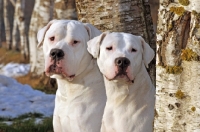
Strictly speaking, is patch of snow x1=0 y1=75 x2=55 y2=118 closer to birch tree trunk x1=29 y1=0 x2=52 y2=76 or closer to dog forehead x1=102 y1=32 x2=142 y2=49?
birch tree trunk x1=29 y1=0 x2=52 y2=76

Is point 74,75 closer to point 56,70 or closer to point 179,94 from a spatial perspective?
point 56,70

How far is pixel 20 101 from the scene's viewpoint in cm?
1130

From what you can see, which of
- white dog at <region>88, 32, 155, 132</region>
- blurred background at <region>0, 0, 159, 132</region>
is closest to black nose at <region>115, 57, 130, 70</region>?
white dog at <region>88, 32, 155, 132</region>

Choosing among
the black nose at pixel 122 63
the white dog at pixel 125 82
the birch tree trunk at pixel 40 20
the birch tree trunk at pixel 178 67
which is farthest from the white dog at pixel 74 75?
the birch tree trunk at pixel 40 20

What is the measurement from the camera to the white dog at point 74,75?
5.76 m

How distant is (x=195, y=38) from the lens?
14.0ft

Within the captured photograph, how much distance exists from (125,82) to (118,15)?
7.85ft

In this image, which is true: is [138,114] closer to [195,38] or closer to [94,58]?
[94,58]

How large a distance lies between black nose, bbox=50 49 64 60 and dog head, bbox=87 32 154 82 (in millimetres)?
314

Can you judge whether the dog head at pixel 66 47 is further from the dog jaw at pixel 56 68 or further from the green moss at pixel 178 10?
the green moss at pixel 178 10

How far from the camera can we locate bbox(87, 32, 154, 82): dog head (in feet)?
17.2

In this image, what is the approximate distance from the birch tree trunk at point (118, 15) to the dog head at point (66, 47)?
165 centimetres

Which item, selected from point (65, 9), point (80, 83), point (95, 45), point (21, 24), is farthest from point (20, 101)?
point (21, 24)

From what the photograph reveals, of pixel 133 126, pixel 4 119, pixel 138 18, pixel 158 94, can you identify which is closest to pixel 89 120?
pixel 133 126
